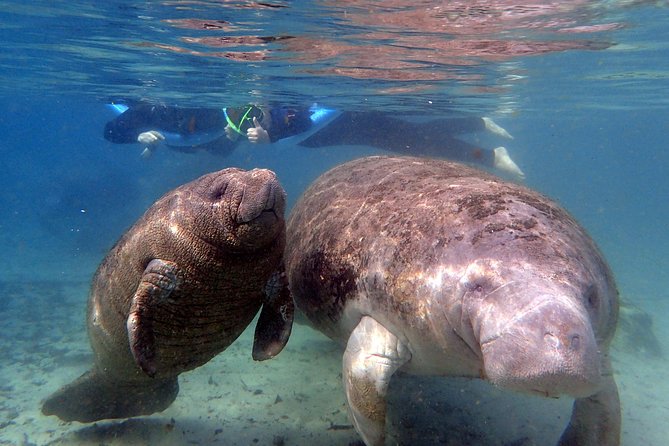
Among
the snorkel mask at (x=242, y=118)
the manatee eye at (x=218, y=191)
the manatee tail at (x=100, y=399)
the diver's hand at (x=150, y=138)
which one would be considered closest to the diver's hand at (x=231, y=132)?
the snorkel mask at (x=242, y=118)

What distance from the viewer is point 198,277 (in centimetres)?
343

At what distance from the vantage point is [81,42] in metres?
11.6

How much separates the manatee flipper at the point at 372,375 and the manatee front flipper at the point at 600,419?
5.82 ft

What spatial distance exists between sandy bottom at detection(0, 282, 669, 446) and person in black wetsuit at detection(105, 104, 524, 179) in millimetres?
5695

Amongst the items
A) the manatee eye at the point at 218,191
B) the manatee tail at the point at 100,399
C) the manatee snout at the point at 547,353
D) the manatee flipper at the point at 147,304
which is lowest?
the manatee tail at the point at 100,399

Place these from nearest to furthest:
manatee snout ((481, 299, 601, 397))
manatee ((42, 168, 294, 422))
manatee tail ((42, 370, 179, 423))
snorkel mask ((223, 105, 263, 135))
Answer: manatee snout ((481, 299, 601, 397)) < manatee ((42, 168, 294, 422)) < manatee tail ((42, 370, 179, 423)) < snorkel mask ((223, 105, 263, 135))

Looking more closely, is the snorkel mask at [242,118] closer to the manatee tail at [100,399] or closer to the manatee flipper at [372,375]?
the manatee tail at [100,399]

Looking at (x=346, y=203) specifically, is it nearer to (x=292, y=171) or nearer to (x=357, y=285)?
(x=357, y=285)

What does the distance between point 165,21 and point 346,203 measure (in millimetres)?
7432

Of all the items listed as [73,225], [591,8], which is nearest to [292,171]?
[73,225]

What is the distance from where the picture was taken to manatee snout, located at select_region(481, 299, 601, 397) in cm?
223

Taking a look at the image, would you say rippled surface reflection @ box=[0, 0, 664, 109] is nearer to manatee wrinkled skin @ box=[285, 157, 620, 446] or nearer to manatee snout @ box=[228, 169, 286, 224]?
manatee wrinkled skin @ box=[285, 157, 620, 446]

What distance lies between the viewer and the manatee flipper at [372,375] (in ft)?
11.3

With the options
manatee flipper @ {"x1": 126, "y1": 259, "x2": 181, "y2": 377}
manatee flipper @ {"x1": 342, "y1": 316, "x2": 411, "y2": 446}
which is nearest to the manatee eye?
manatee flipper @ {"x1": 126, "y1": 259, "x2": 181, "y2": 377}
